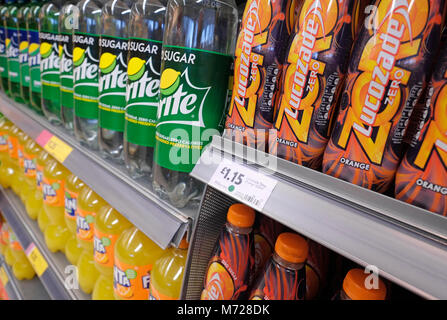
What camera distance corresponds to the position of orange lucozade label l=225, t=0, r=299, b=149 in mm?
512

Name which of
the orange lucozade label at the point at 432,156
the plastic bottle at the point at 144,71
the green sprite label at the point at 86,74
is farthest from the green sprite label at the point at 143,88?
the orange lucozade label at the point at 432,156

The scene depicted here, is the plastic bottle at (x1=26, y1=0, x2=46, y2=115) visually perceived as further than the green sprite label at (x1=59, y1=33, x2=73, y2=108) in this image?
Yes

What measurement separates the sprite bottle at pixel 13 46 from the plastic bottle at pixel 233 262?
1725mm

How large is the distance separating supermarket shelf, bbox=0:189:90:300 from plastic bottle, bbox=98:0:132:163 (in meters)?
0.80

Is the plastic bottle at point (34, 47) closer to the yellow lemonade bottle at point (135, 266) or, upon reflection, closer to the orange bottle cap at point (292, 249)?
the yellow lemonade bottle at point (135, 266)

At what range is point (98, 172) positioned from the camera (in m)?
0.89

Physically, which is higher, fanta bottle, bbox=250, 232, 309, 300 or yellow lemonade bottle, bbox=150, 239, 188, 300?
fanta bottle, bbox=250, 232, 309, 300

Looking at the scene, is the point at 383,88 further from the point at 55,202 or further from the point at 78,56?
the point at 55,202

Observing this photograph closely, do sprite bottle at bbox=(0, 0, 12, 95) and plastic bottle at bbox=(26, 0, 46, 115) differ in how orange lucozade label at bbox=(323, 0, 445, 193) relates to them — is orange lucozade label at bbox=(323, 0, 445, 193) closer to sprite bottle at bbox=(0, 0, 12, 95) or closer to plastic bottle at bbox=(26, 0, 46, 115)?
plastic bottle at bbox=(26, 0, 46, 115)

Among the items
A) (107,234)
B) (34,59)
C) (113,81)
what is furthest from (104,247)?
(34,59)

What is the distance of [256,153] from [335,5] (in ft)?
0.87

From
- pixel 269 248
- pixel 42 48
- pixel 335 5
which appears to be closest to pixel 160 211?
pixel 269 248

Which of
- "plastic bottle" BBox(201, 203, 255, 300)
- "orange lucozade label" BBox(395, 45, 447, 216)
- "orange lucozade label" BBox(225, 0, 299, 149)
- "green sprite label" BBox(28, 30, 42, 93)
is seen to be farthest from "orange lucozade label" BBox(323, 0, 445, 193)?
"green sprite label" BBox(28, 30, 42, 93)
